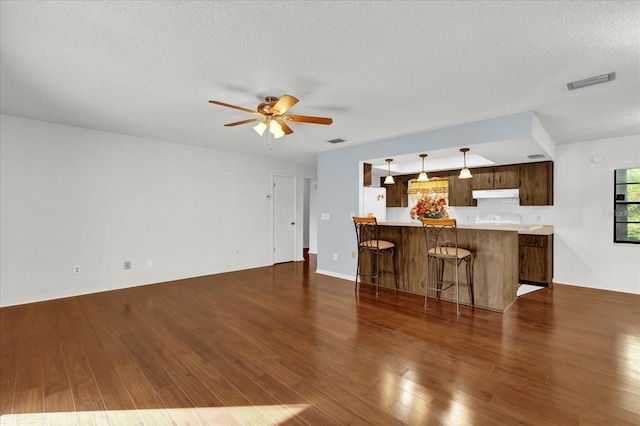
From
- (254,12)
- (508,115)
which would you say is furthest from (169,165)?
(508,115)

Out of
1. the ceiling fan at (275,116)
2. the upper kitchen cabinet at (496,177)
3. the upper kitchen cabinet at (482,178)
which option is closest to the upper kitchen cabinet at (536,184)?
the upper kitchen cabinet at (496,177)

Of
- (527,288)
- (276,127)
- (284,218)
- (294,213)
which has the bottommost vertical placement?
(527,288)

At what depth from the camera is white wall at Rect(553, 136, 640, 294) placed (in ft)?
15.0

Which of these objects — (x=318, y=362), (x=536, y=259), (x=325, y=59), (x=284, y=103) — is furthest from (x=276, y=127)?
(x=536, y=259)

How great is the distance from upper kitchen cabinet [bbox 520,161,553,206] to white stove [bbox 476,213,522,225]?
33 cm

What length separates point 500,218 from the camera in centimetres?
571

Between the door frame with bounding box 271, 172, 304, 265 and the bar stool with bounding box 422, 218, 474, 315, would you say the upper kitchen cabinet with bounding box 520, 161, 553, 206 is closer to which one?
the bar stool with bounding box 422, 218, 474, 315

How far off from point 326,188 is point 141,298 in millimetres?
3583

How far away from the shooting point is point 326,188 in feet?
19.2

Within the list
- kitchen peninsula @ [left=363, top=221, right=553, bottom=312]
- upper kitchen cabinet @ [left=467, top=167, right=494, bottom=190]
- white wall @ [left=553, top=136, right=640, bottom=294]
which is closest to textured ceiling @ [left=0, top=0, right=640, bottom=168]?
white wall @ [left=553, top=136, right=640, bottom=294]

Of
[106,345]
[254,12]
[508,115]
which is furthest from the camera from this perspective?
[508,115]

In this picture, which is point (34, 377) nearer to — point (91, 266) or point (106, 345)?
point (106, 345)

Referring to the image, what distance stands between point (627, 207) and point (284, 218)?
6177 millimetres

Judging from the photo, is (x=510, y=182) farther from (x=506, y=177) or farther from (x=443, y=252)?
(x=443, y=252)
